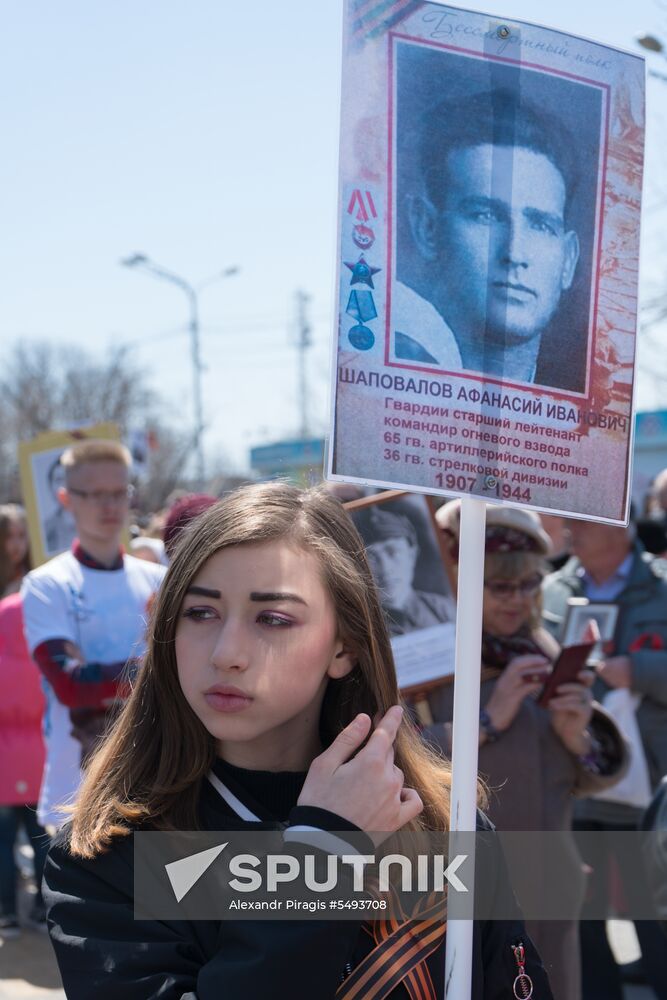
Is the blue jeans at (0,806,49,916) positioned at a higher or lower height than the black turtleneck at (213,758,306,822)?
lower

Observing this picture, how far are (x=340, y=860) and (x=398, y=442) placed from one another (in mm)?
605

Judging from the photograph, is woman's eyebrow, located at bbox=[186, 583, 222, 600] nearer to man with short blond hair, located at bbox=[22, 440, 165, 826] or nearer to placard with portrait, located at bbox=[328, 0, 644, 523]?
placard with portrait, located at bbox=[328, 0, 644, 523]

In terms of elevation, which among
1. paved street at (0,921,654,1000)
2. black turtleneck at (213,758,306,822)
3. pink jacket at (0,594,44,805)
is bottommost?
paved street at (0,921,654,1000)

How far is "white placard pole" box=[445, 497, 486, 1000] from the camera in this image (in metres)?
1.67

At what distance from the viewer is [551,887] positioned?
3.23m

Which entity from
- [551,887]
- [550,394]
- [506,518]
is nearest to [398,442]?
[550,394]

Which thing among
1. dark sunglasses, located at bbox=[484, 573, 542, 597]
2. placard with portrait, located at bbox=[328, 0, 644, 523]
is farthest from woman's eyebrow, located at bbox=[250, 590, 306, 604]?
dark sunglasses, located at bbox=[484, 573, 542, 597]

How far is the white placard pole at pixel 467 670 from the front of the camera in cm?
167

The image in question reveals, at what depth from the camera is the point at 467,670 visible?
5.68 ft

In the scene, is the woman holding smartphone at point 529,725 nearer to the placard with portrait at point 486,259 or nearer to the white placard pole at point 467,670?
the white placard pole at point 467,670

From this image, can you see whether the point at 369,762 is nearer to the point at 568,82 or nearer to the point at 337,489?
the point at 568,82

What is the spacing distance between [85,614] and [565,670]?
6.69 feet

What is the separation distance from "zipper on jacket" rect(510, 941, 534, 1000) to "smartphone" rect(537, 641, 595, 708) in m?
1.59

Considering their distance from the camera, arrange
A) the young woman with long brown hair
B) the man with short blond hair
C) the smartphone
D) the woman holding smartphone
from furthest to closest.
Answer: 1. the man with short blond hair
2. the smartphone
3. the woman holding smartphone
4. the young woman with long brown hair
